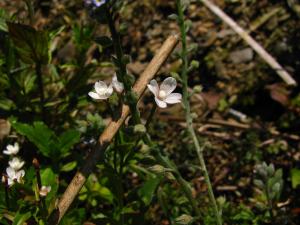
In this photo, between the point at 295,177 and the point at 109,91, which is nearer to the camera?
the point at 109,91

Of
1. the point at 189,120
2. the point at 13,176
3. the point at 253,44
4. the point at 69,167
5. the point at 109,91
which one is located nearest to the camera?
the point at 109,91

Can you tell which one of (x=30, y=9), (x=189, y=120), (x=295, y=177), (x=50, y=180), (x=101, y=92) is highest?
(x=30, y=9)

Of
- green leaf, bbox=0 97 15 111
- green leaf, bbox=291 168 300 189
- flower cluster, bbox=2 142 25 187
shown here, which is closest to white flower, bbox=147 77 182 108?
flower cluster, bbox=2 142 25 187

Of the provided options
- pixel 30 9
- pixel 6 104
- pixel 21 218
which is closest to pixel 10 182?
pixel 21 218

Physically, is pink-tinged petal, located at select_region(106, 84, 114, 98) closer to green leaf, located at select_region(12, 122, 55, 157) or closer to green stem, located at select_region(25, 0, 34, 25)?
green leaf, located at select_region(12, 122, 55, 157)

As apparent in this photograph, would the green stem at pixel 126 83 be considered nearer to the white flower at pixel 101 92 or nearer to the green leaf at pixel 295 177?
the white flower at pixel 101 92

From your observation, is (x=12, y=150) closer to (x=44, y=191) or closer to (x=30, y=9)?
(x=44, y=191)
